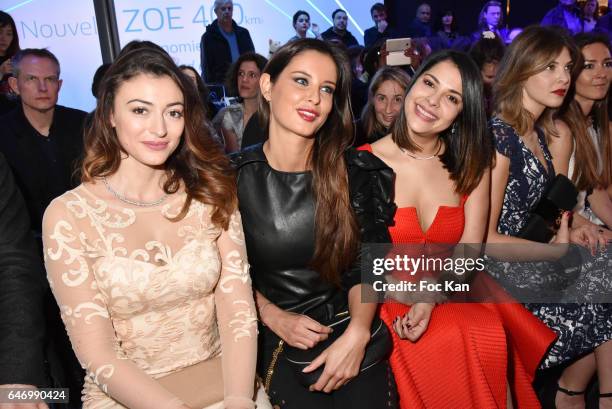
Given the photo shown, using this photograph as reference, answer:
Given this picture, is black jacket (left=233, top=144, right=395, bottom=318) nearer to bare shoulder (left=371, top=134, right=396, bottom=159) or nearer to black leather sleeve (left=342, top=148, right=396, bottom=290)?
black leather sleeve (left=342, top=148, right=396, bottom=290)

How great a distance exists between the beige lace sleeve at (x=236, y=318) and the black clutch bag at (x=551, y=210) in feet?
5.37

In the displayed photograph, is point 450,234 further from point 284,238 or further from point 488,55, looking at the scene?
point 488,55

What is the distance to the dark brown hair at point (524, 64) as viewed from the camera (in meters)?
2.93

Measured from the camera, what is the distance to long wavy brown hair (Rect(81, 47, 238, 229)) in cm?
185

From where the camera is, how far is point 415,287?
2502 millimetres

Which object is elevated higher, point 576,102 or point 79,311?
point 576,102

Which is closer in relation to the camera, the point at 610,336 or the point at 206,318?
the point at 206,318

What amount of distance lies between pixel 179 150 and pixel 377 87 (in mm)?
2063

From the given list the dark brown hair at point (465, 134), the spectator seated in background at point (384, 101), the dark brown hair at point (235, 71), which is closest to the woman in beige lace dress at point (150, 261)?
the dark brown hair at point (465, 134)

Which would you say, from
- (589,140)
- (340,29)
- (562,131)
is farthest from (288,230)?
(340,29)

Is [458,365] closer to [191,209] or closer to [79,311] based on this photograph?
[191,209]

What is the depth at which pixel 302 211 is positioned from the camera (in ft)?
7.31

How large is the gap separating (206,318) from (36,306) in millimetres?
545

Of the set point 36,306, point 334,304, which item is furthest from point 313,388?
point 36,306
